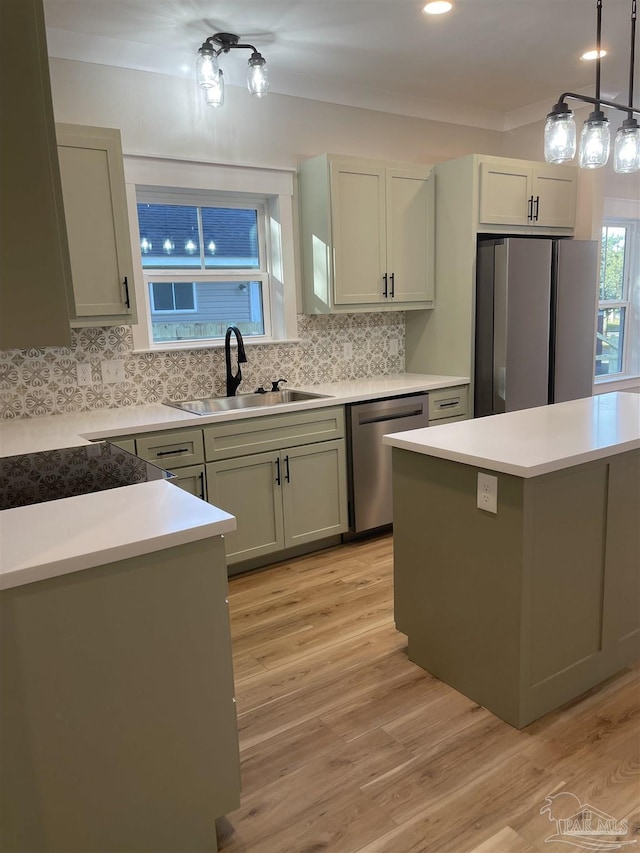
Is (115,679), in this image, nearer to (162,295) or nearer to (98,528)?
(98,528)

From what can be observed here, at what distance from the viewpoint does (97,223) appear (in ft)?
9.34

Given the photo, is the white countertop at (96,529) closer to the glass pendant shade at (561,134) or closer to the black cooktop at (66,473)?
the black cooktop at (66,473)

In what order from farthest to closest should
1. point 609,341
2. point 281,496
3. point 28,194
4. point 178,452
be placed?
point 609,341
point 281,496
point 178,452
point 28,194

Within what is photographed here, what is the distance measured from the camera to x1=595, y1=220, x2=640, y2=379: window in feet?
A: 15.9

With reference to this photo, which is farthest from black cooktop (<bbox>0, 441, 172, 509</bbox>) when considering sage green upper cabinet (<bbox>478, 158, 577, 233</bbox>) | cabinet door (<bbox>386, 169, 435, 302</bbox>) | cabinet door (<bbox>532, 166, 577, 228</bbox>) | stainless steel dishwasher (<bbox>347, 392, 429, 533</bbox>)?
cabinet door (<bbox>532, 166, 577, 228</bbox>)

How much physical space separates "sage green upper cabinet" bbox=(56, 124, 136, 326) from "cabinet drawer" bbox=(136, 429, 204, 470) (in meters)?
0.62

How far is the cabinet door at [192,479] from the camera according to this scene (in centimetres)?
293

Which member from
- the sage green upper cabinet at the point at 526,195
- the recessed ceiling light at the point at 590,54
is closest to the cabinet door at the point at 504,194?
the sage green upper cabinet at the point at 526,195

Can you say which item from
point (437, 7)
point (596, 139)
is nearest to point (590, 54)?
point (437, 7)

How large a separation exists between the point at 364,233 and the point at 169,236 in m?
1.17

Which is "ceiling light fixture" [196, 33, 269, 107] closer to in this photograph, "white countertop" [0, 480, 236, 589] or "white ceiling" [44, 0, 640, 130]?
A: "white ceiling" [44, 0, 640, 130]

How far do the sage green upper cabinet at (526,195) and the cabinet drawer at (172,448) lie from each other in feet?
7.55

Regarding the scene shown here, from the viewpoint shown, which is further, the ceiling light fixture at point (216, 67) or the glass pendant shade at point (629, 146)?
the ceiling light fixture at point (216, 67)

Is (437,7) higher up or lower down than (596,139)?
higher up
